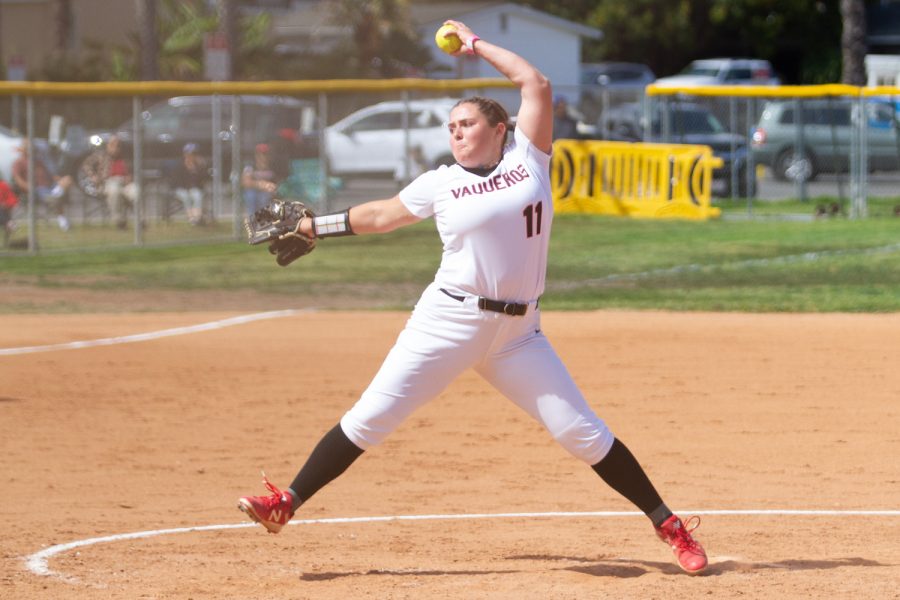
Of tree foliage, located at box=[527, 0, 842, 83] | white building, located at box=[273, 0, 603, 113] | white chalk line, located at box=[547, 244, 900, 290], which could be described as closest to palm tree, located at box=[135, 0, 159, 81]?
white building, located at box=[273, 0, 603, 113]

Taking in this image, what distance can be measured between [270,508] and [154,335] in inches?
310

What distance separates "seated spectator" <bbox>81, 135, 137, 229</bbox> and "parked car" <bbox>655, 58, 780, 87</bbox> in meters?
31.2

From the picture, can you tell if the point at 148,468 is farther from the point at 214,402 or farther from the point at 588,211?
the point at 588,211

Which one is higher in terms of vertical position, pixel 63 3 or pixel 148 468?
pixel 63 3

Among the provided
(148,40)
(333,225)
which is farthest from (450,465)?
(148,40)

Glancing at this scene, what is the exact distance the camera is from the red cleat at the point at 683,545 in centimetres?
656

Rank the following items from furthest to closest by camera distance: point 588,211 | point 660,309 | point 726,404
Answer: point 588,211 → point 660,309 → point 726,404

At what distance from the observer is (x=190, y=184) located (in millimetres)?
24047

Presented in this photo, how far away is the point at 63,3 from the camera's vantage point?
4347cm

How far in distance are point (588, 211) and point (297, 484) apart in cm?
2071

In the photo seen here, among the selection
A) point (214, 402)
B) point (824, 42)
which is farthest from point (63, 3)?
point (214, 402)

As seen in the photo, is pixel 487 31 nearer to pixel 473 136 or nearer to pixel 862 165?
pixel 862 165

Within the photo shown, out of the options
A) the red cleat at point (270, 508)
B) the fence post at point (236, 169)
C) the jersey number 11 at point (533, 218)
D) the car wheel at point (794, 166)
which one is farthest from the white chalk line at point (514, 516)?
the car wheel at point (794, 166)

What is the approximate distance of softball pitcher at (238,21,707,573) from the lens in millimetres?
6305
